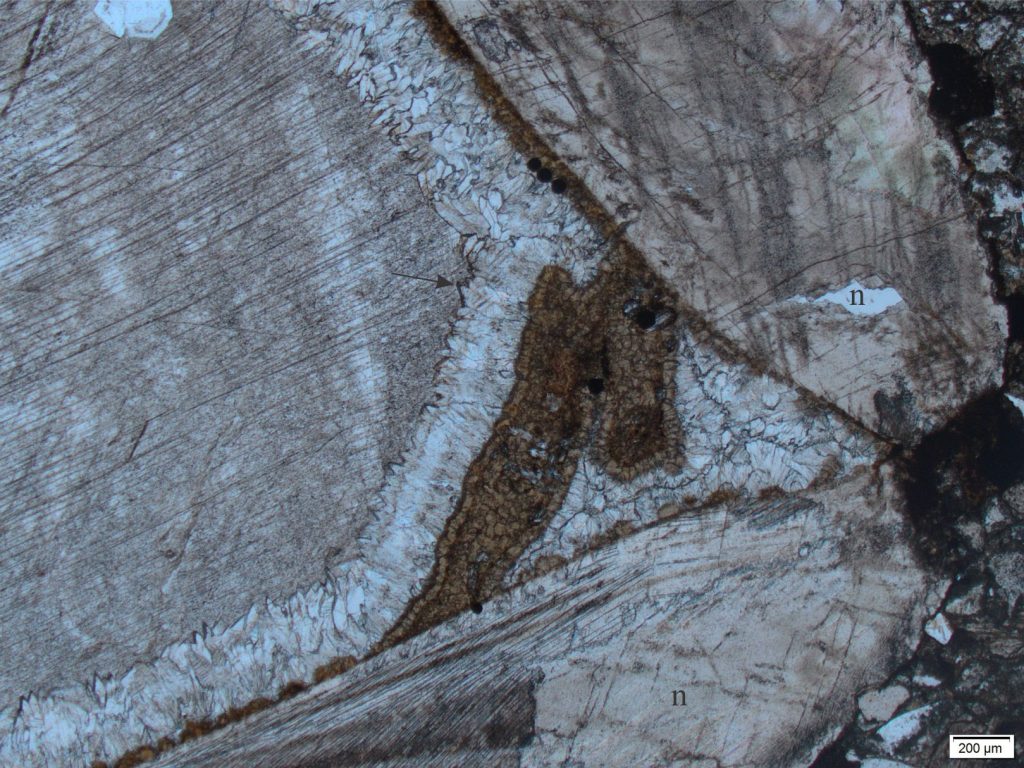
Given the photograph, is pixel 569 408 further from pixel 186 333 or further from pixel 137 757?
pixel 137 757

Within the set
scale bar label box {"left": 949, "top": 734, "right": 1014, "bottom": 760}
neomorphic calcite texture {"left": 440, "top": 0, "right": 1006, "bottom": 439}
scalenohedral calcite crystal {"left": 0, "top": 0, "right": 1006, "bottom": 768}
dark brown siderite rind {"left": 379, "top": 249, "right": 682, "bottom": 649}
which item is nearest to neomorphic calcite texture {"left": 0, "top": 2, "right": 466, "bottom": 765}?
scalenohedral calcite crystal {"left": 0, "top": 0, "right": 1006, "bottom": 768}

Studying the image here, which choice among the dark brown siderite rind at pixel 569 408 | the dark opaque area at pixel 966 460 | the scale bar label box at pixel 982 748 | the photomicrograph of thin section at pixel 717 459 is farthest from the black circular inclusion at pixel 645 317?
the scale bar label box at pixel 982 748

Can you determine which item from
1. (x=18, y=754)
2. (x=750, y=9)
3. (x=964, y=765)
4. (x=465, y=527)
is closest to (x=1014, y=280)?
(x=750, y=9)

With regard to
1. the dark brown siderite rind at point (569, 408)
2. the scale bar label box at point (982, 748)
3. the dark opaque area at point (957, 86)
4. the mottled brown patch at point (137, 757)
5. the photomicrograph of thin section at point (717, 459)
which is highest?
the dark opaque area at point (957, 86)

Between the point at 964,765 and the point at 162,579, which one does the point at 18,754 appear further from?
the point at 964,765

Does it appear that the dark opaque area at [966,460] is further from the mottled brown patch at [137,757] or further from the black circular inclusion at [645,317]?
the mottled brown patch at [137,757]

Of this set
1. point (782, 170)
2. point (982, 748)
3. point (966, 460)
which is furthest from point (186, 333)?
point (982, 748)

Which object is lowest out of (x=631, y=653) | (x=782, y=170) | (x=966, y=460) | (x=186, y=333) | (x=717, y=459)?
(x=631, y=653)
